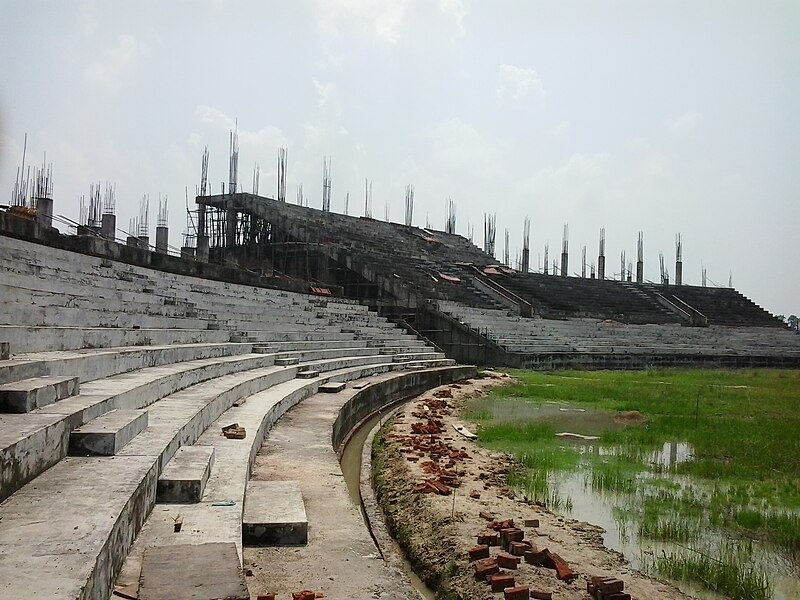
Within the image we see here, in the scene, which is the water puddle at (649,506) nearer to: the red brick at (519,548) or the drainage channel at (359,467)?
the red brick at (519,548)

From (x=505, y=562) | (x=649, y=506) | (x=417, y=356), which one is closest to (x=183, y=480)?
(x=505, y=562)

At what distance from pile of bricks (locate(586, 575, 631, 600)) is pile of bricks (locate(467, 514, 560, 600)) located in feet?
0.78

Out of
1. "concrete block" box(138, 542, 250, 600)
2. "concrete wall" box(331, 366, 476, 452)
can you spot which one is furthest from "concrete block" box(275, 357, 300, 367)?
"concrete block" box(138, 542, 250, 600)

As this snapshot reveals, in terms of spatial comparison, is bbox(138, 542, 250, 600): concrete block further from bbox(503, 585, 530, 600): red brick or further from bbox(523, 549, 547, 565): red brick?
bbox(523, 549, 547, 565): red brick

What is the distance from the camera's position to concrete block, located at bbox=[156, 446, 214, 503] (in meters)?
4.14

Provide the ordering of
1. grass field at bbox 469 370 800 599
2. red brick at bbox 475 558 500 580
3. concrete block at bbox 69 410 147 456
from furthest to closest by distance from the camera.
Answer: grass field at bbox 469 370 800 599 → red brick at bbox 475 558 500 580 → concrete block at bbox 69 410 147 456

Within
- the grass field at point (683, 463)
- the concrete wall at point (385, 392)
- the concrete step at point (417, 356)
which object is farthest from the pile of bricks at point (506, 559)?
the concrete step at point (417, 356)

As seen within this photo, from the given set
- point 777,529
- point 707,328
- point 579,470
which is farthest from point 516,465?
point 707,328

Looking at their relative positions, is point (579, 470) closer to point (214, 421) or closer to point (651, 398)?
point (214, 421)

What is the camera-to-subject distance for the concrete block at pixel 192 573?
114 inches

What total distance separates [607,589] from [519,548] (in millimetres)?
782

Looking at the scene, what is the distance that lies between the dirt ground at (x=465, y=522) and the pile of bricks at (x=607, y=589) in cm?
9

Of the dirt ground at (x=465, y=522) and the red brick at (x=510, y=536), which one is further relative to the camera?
the red brick at (x=510, y=536)

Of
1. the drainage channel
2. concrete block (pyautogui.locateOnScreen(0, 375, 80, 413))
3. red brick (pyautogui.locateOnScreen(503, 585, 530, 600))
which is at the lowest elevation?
the drainage channel
